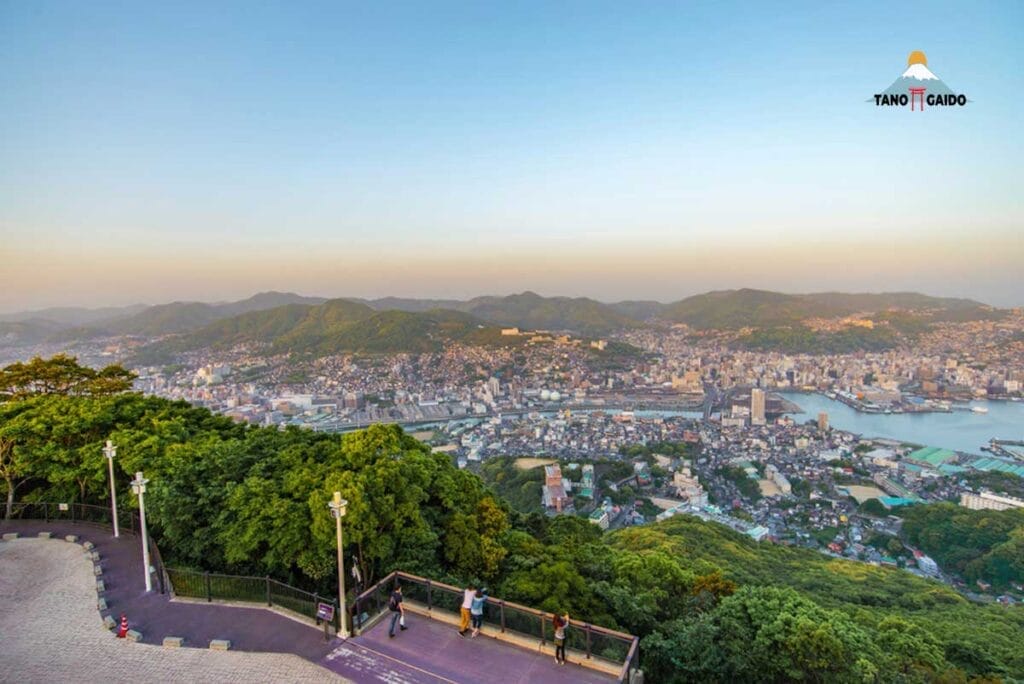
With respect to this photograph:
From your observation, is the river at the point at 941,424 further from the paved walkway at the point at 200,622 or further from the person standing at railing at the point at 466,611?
the paved walkway at the point at 200,622

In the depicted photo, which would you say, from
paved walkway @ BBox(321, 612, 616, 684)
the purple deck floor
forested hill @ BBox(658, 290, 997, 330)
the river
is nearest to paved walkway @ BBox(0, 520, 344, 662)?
the purple deck floor

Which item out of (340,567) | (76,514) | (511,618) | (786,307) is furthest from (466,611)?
(786,307)

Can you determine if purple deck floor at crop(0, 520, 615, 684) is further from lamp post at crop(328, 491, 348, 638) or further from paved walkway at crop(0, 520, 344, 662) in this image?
lamp post at crop(328, 491, 348, 638)

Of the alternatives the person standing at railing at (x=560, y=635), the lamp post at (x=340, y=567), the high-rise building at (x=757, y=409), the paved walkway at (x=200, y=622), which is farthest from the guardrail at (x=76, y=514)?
the high-rise building at (x=757, y=409)

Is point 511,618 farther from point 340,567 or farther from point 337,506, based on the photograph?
point 337,506

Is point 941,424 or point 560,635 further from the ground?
point 560,635

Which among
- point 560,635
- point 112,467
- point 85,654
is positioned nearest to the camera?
point 560,635

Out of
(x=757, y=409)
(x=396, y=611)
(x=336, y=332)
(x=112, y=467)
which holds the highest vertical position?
(x=336, y=332)

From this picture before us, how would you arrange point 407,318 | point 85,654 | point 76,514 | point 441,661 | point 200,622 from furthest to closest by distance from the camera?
point 407,318 < point 76,514 < point 200,622 < point 85,654 < point 441,661
